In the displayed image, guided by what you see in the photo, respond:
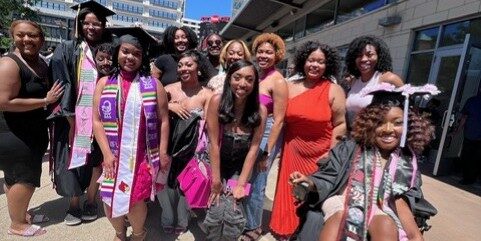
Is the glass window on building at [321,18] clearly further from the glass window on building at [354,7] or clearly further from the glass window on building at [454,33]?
the glass window on building at [454,33]

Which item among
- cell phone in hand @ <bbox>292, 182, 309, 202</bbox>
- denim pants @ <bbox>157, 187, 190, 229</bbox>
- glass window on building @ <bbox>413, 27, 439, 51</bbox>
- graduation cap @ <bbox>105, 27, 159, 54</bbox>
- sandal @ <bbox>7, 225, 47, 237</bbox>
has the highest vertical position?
glass window on building @ <bbox>413, 27, 439, 51</bbox>

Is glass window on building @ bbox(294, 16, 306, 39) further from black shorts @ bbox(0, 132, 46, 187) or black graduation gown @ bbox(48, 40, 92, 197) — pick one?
black shorts @ bbox(0, 132, 46, 187)

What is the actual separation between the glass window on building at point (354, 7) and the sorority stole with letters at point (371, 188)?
7.92 meters

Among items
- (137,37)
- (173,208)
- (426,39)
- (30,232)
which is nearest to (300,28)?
(426,39)

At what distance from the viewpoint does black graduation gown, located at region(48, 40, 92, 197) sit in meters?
2.69

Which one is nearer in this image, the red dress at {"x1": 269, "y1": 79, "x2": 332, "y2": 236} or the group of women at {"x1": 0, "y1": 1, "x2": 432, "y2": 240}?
the group of women at {"x1": 0, "y1": 1, "x2": 432, "y2": 240}

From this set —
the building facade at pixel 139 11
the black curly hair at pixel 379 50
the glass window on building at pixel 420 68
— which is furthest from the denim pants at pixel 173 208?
the building facade at pixel 139 11

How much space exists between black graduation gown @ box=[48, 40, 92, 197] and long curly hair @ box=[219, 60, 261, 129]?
4.53 ft

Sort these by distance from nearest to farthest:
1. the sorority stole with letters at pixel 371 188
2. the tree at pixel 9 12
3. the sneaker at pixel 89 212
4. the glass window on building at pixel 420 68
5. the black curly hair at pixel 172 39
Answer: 1. the sorority stole with letters at pixel 371 188
2. the sneaker at pixel 89 212
3. the black curly hair at pixel 172 39
4. the glass window on building at pixel 420 68
5. the tree at pixel 9 12

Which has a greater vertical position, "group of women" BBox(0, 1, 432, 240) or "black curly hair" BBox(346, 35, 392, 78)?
"black curly hair" BBox(346, 35, 392, 78)

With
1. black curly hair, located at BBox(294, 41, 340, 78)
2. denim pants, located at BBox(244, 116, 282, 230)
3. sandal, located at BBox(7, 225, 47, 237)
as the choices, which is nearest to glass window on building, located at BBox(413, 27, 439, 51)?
black curly hair, located at BBox(294, 41, 340, 78)

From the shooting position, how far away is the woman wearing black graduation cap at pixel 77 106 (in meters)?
2.70

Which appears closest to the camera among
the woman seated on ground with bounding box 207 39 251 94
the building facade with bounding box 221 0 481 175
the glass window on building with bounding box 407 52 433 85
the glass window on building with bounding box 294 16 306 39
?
the woman seated on ground with bounding box 207 39 251 94

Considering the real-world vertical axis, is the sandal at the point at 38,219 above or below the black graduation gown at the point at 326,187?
below
